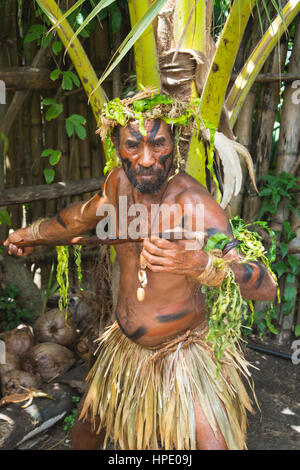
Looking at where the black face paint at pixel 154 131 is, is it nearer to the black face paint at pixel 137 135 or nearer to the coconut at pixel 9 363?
the black face paint at pixel 137 135

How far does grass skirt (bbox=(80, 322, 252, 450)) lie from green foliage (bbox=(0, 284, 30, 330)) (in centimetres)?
166

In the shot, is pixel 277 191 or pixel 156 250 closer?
pixel 156 250

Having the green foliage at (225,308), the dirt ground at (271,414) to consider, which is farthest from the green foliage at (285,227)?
the green foliage at (225,308)

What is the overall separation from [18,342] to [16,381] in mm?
366

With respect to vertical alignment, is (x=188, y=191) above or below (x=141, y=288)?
above

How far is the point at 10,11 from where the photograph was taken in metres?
3.73

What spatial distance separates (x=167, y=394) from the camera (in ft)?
7.07

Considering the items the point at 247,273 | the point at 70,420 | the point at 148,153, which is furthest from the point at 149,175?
the point at 70,420

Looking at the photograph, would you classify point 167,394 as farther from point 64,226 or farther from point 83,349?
point 83,349

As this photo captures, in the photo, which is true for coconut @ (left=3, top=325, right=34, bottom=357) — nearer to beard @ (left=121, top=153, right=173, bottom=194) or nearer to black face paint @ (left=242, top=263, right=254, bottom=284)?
beard @ (left=121, top=153, right=173, bottom=194)

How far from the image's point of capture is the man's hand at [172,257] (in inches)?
64.8

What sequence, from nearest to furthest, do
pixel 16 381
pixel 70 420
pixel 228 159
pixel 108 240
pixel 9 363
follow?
pixel 108 240
pixel 228 159
pixel 70 420
pixel 16 381
pixel 9 363
